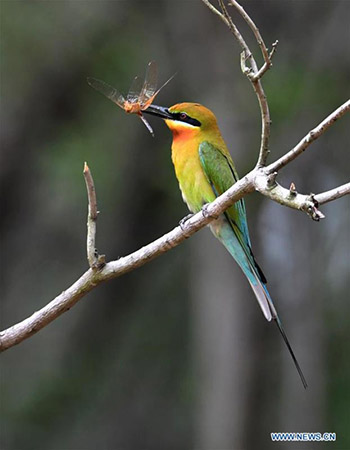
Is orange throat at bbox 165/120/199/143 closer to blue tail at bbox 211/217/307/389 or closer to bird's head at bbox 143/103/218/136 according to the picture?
bird's head at bbox 143/103/218/136

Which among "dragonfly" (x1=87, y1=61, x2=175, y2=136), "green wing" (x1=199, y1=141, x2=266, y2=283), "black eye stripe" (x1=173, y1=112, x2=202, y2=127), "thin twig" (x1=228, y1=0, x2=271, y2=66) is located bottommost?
"thin twig" (x1=228, y1=0, x2=271, y2=66)

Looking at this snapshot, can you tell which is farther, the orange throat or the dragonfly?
the orange throat

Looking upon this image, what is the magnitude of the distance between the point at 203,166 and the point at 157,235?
270 cm

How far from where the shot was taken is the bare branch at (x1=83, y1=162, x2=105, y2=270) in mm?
2086

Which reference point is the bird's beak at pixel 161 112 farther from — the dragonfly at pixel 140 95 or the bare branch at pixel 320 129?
the bare branch at pixel 320 129

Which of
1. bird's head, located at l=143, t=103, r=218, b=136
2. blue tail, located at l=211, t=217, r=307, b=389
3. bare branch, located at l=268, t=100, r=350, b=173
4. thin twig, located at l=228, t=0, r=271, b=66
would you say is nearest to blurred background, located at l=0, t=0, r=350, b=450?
bird's head, located at l=143, t=103, r=218, b=136

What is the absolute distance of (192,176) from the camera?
10.2ft

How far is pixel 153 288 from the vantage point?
235 inches

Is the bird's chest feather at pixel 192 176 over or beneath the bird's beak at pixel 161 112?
beneath

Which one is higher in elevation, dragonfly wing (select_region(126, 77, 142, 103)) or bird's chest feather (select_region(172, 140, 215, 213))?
dragonfly wing (select_region(126, 77, 142, 103))

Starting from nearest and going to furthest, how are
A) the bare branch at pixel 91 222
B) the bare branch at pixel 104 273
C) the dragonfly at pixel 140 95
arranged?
the bare branch at pixel 91 222
the bare branch at pixel 104 273
the dragonfly at pixel 140 95

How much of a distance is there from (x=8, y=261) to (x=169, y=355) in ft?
4.43

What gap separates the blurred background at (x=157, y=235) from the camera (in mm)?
5219

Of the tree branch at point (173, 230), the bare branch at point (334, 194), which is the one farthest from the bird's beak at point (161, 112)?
the bare branch at point (334, 194)
